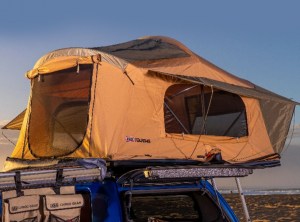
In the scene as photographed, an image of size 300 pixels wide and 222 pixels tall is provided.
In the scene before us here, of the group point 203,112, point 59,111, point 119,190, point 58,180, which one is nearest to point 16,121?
point 59,111

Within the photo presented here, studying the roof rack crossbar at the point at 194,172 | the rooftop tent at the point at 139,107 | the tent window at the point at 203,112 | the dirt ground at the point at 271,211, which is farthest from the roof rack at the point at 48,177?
the dirt ground at the point at 271,211

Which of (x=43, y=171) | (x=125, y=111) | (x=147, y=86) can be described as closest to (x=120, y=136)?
(x=125, y=111)

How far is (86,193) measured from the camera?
15.8ft

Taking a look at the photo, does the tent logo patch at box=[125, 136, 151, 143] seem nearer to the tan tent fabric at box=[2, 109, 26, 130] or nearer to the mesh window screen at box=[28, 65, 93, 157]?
the mesh window screen at box=[28, 65, 93, 157]

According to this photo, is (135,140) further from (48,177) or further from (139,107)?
(48,177)

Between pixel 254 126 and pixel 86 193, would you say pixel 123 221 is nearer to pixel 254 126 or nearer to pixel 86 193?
pixel 86 193

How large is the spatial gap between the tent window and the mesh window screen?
1.91 m

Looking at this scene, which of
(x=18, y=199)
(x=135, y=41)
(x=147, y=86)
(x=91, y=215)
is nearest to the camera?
(x=18, y=199)

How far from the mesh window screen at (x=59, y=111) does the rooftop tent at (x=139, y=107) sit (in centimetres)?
2

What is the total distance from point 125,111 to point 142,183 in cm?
422

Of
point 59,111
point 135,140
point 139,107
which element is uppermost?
point 59,111

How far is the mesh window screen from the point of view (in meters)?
9.38

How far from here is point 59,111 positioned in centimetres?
989

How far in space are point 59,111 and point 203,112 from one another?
330 cm
